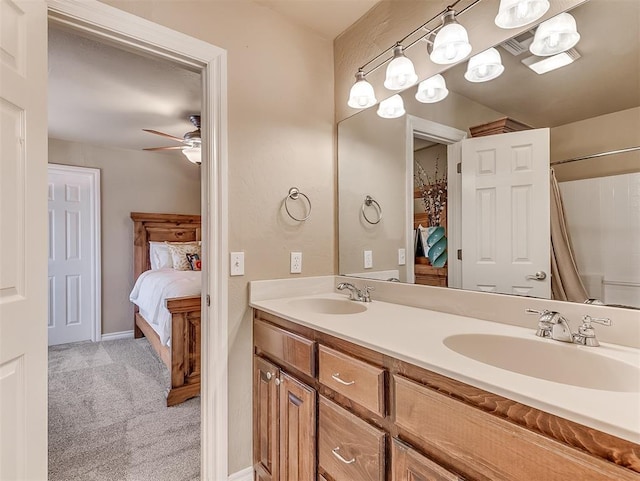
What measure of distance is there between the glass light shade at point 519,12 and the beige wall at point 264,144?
1.05 m

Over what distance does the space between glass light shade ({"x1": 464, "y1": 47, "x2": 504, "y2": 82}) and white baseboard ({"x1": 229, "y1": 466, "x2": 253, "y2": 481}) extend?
84.1 inches

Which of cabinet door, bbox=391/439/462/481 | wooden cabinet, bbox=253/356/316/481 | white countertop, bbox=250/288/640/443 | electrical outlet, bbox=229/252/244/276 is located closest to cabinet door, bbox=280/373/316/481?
wooden cabinet, bbox=253/356/316/481

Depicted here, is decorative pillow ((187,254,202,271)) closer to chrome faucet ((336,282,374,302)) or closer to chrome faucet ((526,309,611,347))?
chrome faucet ((336,282,374,302))

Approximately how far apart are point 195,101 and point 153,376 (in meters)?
2.53

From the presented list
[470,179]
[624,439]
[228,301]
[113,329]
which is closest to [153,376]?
[113,329]

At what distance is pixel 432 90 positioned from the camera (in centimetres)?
151

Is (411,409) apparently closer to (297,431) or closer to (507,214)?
(297,431)

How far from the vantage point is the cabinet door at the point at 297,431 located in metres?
1.22

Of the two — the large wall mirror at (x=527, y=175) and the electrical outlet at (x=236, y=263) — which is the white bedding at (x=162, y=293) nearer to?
the electrical outlet at (x=236, y=263)

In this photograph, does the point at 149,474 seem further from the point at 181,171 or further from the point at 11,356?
the point at 181,171

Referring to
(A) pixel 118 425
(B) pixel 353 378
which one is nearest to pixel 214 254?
(B) pixel 353 378

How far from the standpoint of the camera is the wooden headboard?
4.23m

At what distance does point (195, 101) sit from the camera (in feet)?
9.36

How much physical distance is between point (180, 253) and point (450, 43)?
3798 mm
